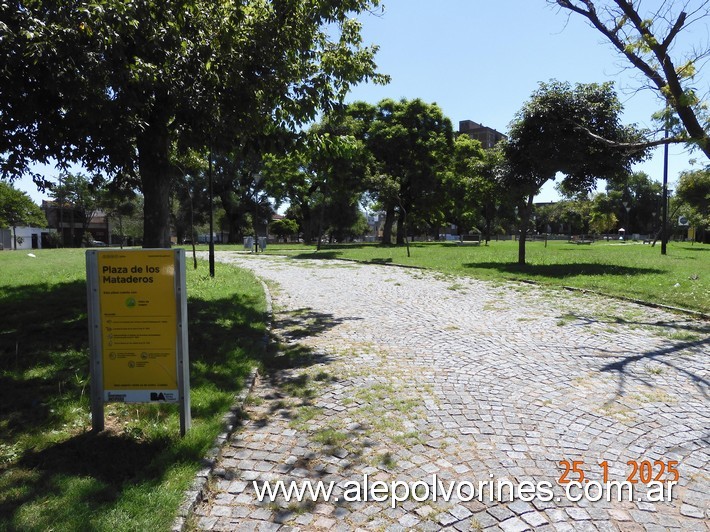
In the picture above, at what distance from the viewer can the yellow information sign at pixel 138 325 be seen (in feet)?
11.4

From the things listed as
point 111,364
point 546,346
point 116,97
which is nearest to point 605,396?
point 546,346

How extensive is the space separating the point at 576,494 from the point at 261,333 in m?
5.09

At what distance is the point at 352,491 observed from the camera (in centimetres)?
299

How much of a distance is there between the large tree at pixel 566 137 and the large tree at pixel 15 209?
50.2 m

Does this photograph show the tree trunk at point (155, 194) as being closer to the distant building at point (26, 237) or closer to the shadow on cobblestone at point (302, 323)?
the shadow on cobblestone at point (302, 323)

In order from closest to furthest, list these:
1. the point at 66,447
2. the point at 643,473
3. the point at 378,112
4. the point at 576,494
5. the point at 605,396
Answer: the point at 576,494 < the point at 643,473 < the point at 66,447 < the point at 605,396 < the point at 378,112

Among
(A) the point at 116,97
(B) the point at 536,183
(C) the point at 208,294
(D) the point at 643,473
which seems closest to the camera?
(D) the point at 643,473

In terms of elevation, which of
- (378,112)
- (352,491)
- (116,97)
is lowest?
(352,491)

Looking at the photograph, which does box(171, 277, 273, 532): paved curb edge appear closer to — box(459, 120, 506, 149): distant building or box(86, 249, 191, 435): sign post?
box(86, 249, 191, 435): sign post

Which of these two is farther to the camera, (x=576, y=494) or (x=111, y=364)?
(x=111, y=364)

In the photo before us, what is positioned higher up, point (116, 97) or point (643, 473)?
point (116, 97)

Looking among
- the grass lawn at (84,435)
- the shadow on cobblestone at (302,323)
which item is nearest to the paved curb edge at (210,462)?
the grass lawn at (84,435)

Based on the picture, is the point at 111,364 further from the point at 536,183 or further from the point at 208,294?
the point at 536,183
